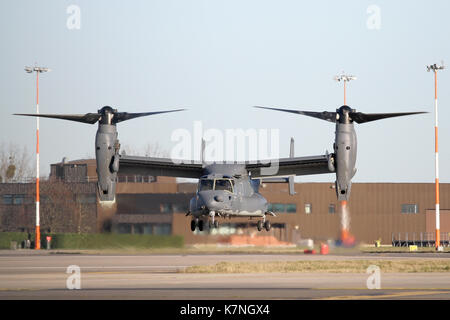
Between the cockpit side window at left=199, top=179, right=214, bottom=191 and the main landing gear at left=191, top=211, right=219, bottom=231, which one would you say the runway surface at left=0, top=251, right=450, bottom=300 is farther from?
the cockpit side window at left=199, top=179, right=214, bottom=191

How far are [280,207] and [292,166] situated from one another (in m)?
36.2

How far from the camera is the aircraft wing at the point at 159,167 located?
39.6 m

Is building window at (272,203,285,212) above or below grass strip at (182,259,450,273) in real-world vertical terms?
above

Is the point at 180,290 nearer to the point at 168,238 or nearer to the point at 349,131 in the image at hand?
the point at 349,131

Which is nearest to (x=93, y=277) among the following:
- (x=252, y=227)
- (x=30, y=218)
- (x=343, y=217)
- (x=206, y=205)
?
(x=206, y=205)

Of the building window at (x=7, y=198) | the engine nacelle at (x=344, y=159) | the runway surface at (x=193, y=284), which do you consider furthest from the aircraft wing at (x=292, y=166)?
the building window at (x=7, y=198)

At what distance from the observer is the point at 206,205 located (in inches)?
1566

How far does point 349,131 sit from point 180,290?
920 centimetres

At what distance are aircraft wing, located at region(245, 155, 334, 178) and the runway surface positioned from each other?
574 cm

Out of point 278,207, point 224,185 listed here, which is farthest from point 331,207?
point 224,185

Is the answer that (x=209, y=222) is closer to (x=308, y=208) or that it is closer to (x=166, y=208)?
(x=166, y=208)

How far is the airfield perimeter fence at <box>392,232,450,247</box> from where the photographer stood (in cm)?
7931

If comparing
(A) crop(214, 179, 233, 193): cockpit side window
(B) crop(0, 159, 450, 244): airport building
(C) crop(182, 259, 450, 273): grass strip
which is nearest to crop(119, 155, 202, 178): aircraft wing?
(A) crop(214, 179, 233, 193): cockpit side window

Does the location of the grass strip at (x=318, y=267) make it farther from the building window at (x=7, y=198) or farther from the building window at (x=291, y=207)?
the building window at (x=7, y=198)
